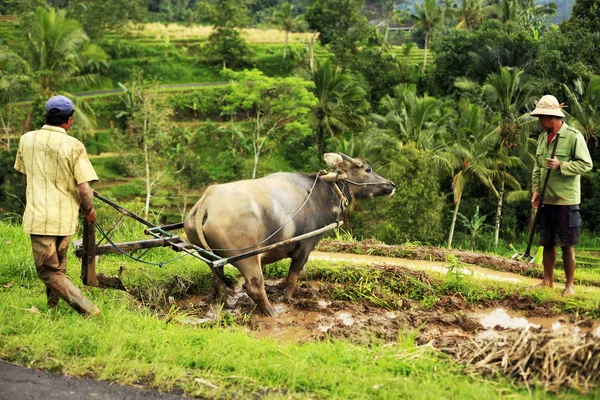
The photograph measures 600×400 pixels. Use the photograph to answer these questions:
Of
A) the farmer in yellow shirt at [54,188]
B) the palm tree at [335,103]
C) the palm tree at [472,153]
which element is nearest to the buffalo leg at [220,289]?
the farmer in yellow shirt at [54,188]

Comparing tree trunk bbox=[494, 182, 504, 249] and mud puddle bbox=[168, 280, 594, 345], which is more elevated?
mud puddle bbox=[168, 280, 594, 345]

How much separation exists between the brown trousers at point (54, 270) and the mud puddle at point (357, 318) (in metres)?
0.98

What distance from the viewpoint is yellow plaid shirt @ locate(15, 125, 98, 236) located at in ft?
18.6

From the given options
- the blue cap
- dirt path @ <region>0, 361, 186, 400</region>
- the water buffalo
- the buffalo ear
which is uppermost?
the blue cap

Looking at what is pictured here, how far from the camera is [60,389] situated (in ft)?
15.1

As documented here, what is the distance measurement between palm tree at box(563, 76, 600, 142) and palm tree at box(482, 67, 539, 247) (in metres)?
1.77

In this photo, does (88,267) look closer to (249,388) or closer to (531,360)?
(249,388)

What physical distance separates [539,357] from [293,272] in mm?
3103

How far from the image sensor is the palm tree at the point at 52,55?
29109 millimetres

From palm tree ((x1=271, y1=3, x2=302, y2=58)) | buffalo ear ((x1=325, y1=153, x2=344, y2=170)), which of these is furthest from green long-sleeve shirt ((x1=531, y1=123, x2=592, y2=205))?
palm tree ((x1=271, y1=3, x2=302, y2=58))

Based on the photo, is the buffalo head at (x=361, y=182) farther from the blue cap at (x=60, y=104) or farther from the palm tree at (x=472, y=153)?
the palm tree at (x=472, y=153)

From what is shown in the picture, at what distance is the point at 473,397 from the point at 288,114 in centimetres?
3142

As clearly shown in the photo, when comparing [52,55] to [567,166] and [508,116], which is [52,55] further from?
[567,166]

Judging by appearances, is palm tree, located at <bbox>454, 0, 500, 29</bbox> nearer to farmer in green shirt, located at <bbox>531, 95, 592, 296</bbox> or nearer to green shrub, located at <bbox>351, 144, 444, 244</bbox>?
green shrub, located at <bbox>351, 144, 444, 244</bbox>
